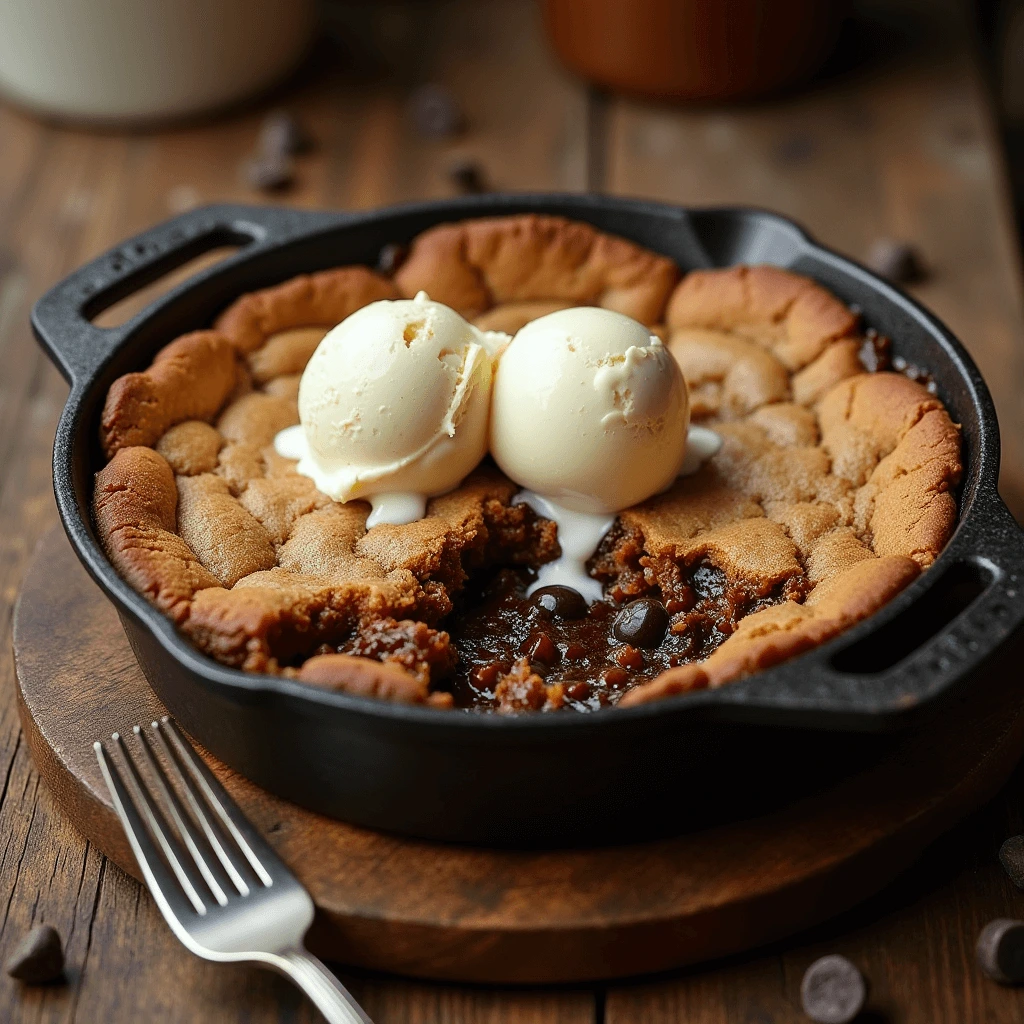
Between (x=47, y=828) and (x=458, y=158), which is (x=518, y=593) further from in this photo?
(x=458, y=158)

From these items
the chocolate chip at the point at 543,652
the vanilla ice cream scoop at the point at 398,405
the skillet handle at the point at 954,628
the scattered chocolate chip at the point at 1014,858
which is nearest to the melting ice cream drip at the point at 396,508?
the vanilla ice cream scoop at the point at 398,405

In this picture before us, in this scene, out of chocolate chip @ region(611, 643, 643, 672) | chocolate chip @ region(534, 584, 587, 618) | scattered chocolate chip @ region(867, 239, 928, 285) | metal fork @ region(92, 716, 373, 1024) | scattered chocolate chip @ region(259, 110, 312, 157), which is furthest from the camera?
scattered chocolate chip @ region(259, 110, 312, 157)

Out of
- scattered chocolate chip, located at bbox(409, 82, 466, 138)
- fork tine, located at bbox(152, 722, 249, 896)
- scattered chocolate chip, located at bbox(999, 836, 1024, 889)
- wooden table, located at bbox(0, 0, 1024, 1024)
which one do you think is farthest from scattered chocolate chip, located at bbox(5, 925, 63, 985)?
scattered chocolate chip, located at bbox(409, 82, 466, 138)

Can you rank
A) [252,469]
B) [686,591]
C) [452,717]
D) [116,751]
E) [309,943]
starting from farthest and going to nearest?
[252,469], [686,591], [116,751], [309,943], [452,717]

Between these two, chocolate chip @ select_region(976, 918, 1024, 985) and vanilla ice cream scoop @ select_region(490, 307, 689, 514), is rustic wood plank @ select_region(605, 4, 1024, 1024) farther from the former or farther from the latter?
vanilla ice cream scoop @ select_region(490, 307, 689, 514)

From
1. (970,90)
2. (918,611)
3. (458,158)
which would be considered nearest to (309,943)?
(918,611)

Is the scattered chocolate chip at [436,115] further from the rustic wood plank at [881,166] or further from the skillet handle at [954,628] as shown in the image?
the skillet handle at [954,628]
